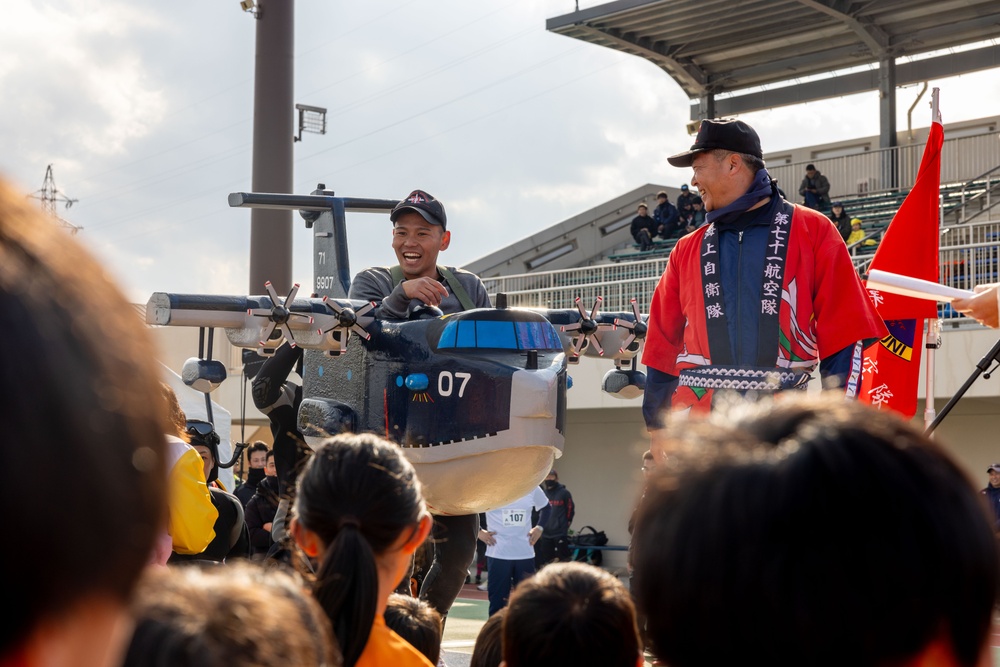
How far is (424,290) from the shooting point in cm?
505

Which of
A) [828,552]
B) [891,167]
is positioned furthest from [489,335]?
[891,167]

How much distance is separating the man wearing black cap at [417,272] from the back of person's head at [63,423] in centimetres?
456

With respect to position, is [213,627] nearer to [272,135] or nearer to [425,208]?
[425,208]

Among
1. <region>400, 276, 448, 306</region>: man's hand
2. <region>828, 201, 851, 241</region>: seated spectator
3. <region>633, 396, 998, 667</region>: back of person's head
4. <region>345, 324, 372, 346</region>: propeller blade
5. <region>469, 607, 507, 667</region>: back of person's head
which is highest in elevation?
<region>828, 201, 851, 241</region>: seated spectator

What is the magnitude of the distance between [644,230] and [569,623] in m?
23.5

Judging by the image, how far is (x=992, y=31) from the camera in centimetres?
2291

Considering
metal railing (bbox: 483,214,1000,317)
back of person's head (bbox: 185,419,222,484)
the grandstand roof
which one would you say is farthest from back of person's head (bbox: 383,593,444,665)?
the grandstand roof

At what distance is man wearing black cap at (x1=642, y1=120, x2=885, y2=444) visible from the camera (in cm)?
389

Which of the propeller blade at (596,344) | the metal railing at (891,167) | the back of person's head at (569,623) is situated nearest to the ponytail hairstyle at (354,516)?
the back of person's head at (569,623)

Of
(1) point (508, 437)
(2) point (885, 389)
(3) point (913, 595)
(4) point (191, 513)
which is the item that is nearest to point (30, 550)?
(3) point (913, 595)

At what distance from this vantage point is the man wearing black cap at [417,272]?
5.25 m

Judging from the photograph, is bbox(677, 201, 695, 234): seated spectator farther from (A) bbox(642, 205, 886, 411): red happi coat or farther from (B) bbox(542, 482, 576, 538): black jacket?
(A) bbox(642, 205, 886, 411): red happi coat

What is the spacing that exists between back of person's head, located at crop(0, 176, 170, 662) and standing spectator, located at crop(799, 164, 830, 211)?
2257 cm

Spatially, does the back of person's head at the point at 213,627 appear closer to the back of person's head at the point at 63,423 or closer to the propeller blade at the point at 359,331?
the back of person's head at the point at 63,423
